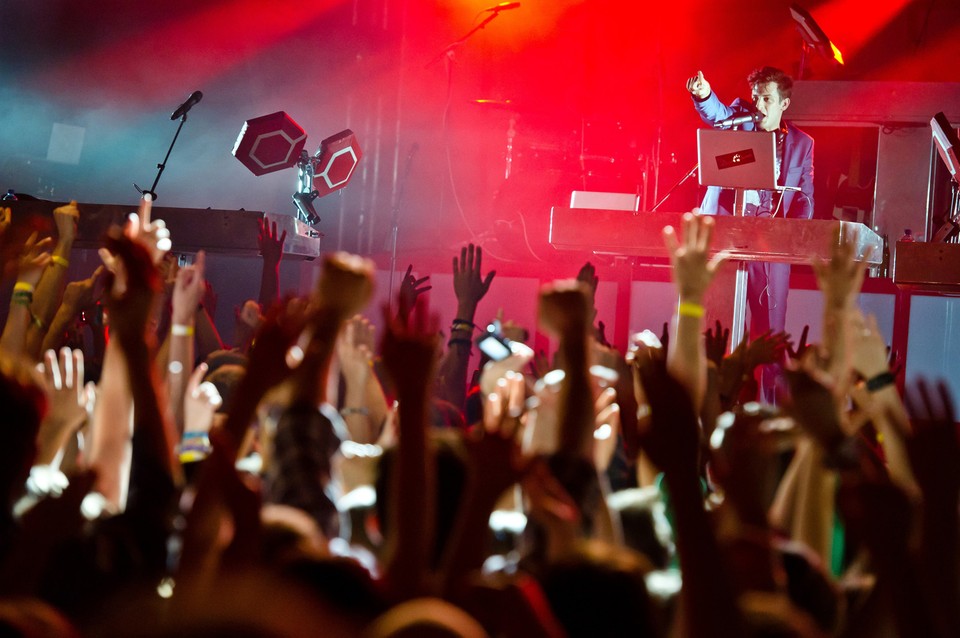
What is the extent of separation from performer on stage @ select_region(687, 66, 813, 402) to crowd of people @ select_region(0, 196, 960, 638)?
3442mm

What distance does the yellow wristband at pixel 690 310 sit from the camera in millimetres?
1891

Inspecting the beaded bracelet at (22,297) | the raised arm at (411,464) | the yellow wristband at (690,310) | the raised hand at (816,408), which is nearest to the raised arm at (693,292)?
the yellow wristband at (690,310)

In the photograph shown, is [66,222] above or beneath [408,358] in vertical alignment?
above

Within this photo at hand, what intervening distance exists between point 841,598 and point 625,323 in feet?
17.5

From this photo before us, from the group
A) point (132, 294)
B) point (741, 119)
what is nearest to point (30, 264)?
point (132, 294)

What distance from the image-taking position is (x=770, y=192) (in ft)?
17.2

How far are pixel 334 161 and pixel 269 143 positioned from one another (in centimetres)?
74

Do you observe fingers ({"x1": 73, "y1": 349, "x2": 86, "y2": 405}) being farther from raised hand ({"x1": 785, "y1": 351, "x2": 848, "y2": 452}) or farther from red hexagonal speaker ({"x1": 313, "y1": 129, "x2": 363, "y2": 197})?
red hexagonal speaker ({"x1": 313, "y1": 129, "x2": 363, "y2": 197})

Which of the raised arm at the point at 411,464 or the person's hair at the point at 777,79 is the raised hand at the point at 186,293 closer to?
the raised arm at the point at 411,464

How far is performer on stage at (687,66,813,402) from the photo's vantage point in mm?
5168

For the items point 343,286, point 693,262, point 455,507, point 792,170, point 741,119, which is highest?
point 741,119

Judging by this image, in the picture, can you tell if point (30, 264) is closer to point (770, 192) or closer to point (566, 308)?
point (566, 308)

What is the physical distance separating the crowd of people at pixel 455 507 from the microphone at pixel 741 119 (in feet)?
12.2

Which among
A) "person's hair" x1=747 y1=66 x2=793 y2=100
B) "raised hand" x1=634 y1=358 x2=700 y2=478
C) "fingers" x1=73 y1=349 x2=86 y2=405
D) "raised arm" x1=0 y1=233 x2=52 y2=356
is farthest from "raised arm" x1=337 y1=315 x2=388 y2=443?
"person's hair" x1=747 y1=66 x2=793 y2=100
